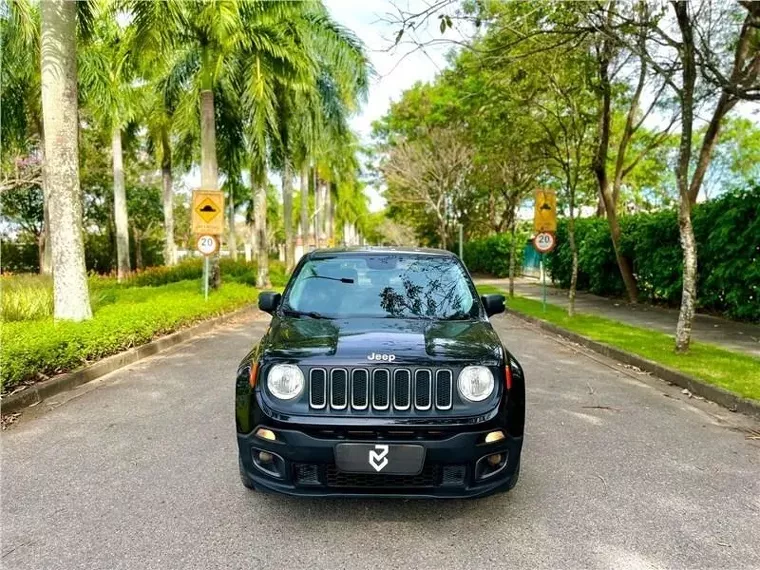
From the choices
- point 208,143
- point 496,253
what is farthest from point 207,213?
point 496,253

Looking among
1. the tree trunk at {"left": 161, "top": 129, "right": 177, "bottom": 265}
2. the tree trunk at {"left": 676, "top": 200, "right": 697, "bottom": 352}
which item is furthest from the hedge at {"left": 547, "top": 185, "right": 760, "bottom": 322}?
the tree trunk at {"left": 161, "top": 129, "right": 177, "bottom": 265}

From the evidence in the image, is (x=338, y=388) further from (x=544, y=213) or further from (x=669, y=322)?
(x=544, y=213)

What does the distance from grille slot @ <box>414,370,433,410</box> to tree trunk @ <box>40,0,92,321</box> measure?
23.2 ft

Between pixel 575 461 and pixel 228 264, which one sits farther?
pixel 228 264

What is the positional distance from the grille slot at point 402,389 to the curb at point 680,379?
418cm

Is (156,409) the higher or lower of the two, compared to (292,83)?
lower

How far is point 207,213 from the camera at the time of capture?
13.6m

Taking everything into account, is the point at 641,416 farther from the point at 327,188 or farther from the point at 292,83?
the point at 327,188

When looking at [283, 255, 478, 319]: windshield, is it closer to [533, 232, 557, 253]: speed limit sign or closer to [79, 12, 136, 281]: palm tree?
[533, 232, 557, 253]: speed limit sign

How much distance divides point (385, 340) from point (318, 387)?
520 millimetres

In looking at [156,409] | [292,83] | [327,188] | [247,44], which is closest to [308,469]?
[156,409]

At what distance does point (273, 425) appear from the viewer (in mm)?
3066

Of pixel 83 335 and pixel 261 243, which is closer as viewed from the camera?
pixel 83 335

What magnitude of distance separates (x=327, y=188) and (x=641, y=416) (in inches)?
1654
